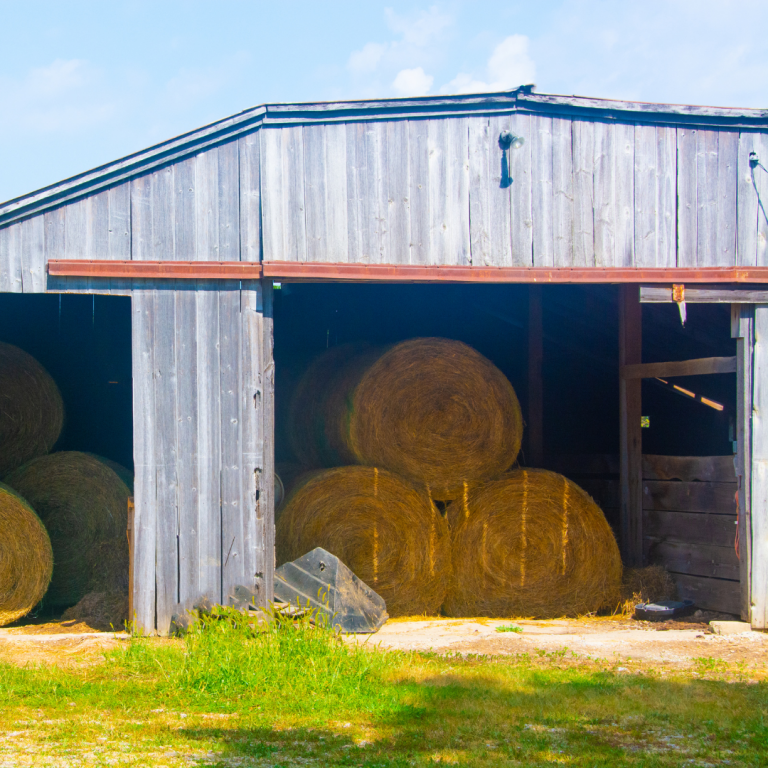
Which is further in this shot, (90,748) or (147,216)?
(147,216)

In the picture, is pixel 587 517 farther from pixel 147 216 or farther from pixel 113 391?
pixel 113 391

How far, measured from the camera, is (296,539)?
809 centimetres

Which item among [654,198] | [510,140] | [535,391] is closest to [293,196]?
[510,140]

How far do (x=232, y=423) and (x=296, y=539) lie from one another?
1.65 meters

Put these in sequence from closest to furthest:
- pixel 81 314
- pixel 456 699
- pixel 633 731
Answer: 1. pixel 633 731
2. pixel 456 699
3. pixel 81 314

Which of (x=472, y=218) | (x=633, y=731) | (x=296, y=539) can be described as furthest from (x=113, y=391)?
(x=633, y=731)

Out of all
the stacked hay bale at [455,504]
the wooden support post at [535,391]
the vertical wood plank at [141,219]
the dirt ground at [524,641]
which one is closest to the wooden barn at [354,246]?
the vertical wood plank at [141,219]

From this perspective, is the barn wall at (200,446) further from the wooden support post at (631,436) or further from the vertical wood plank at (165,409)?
the wooden support post at (631,436)

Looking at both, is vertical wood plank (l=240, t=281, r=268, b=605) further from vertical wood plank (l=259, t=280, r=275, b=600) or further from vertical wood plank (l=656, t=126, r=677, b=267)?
vertical wood plank (l=656, t=126, r=677, b=267)

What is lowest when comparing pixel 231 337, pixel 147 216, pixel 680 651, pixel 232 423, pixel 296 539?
pixel 680 651

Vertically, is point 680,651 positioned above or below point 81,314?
below

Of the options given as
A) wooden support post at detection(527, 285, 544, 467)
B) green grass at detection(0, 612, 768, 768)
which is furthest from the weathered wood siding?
wooden support post at detection(527, 285, 544, 467)

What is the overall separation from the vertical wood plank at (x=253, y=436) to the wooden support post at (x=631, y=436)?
385 cm

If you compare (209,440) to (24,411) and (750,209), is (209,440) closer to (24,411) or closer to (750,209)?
(24,411)
